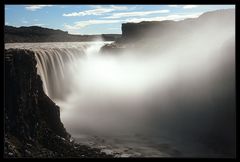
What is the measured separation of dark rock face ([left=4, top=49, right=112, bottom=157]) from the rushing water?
3517 mm

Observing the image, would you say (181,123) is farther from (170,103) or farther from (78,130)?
(78,130)

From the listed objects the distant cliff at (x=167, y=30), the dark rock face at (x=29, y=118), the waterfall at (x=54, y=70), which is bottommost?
the dark rock face at (x=29, y=118)

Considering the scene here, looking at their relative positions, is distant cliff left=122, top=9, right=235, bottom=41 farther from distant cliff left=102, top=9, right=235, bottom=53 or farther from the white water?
the white water

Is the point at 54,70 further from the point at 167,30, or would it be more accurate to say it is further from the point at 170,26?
the point at 170,26

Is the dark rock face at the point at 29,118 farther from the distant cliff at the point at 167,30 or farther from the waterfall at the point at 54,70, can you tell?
the distant cliff at the point at 167,30

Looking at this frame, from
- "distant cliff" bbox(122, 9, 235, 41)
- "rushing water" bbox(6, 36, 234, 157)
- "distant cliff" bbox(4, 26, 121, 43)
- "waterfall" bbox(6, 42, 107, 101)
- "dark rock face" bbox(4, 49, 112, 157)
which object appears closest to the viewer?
"dark rock face" bbox(4, 49, 112, 157)

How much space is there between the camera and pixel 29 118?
822 inches

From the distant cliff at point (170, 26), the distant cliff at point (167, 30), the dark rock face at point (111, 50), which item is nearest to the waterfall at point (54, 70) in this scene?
the dark rock face at point (111, 50)

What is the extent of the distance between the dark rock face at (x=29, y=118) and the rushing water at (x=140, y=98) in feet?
11.5

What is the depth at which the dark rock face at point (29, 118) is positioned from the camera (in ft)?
64.1

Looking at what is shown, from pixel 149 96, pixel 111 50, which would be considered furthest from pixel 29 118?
pixel 111 50

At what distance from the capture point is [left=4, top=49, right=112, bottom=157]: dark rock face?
19.5 m

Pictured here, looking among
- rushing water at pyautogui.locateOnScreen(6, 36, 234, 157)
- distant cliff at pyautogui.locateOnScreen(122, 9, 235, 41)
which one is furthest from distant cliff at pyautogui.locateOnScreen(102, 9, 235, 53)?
rushing water at pyautogui.locateOnScreen(6, 36, 234, 157)

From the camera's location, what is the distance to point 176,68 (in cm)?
4041
